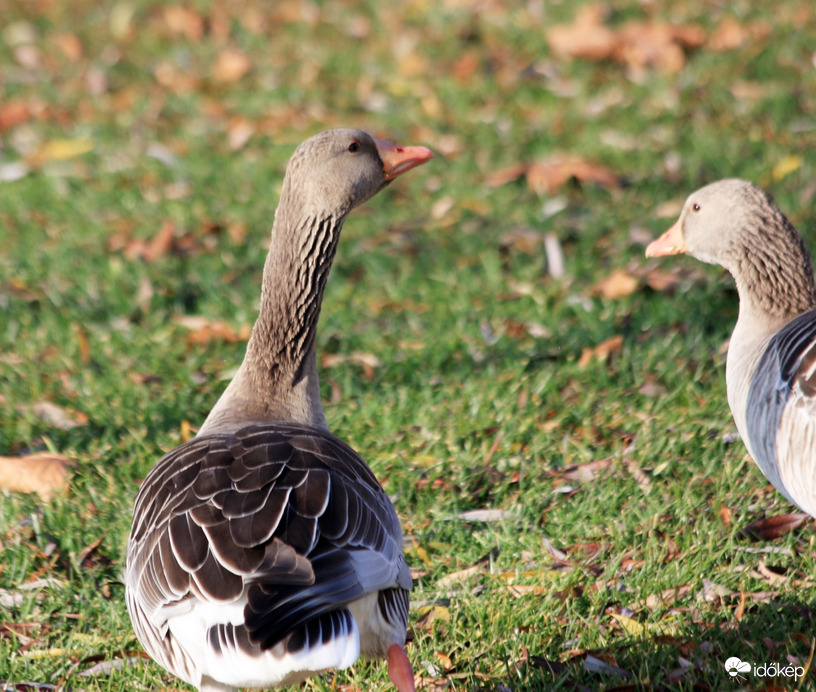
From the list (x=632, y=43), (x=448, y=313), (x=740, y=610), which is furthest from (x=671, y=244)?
(x=632, y=43)

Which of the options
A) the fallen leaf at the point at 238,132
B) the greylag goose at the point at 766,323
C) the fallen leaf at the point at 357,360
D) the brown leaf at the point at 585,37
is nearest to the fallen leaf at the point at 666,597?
the greylag goose at the point at 766,323

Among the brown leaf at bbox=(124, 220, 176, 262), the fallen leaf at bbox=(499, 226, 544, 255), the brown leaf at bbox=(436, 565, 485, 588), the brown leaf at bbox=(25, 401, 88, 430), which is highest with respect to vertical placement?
the brown leaf at bbox=(124, 220, 176, 262)

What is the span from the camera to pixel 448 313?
19.5 ft

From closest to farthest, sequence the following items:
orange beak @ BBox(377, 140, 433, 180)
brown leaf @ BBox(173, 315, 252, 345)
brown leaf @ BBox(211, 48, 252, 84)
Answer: orange beak @ BBox(377, 140, 433, 180), brown leaf @ BBox(173, 315, 252, 345), brown leaf @ BBox(211, 48, 252, 84)

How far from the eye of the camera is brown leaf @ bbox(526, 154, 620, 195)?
720cm

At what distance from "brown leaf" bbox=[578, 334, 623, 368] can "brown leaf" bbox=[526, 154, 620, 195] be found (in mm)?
2063

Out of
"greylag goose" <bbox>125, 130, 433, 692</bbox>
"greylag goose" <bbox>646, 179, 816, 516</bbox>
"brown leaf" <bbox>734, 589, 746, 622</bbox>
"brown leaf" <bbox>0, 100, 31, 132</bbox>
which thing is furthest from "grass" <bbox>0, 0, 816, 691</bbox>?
"greylag goose" <bbox>125, 130, 433, 692</bbox>

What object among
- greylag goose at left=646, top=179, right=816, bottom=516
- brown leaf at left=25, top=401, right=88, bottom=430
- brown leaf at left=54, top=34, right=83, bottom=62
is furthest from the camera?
brown leaf at left=54, top=34, right=83, bottom=62

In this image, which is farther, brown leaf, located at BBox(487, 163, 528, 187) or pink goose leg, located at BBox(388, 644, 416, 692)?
brown leaf, located at BBox(487, 163, 528, 187)

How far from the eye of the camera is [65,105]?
366 inches

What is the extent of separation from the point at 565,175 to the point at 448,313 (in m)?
1.83

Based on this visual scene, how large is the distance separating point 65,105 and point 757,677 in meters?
8.04

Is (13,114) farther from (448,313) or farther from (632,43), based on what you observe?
(632,43)

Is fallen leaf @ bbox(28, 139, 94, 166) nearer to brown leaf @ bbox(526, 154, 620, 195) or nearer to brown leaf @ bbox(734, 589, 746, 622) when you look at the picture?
brown leaf @ bbox(526, 154, 620, 195)
